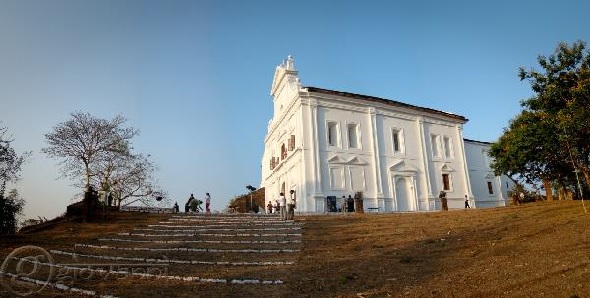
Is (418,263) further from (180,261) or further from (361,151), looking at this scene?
(361,151)

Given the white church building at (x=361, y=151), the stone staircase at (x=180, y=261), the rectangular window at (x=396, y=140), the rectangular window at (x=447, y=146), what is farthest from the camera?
the rectangular window at (x=447, y=146)

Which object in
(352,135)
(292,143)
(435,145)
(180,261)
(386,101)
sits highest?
(386,101)

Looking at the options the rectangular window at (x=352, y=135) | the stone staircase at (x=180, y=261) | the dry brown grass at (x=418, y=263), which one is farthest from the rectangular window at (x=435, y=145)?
the stone staircase at (x=180, y=261)

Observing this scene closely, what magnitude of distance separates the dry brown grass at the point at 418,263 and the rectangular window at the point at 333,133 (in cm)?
1663

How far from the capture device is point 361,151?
113 ft

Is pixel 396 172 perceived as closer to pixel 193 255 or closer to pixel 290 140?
pixel 290 140

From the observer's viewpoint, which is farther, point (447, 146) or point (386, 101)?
point (447, 146)

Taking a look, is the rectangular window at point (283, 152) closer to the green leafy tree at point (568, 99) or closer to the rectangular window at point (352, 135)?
the rectangular window at point (352, 135)

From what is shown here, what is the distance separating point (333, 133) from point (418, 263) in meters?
23.5

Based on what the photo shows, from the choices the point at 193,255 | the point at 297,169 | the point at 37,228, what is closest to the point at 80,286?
the point at 193,255

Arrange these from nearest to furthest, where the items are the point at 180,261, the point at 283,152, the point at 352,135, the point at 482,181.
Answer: the point at 180,261 < the point at 352,135 < the point at 283,152 < the point at 482,181

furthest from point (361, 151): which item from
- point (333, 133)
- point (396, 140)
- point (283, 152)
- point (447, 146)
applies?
point (447, 146)

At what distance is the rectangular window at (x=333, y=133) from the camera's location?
3401 centimetres

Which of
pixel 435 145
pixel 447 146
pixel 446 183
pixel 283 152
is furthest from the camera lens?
pixel 447 146
